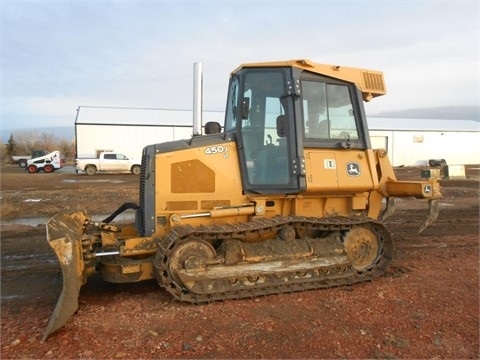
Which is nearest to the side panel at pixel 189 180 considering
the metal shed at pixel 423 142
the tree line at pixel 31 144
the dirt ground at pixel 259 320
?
the dirt ground at pixel 259 320

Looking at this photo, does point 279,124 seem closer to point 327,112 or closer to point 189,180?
point 327,112

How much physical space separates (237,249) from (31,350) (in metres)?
2.62

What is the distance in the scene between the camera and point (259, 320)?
192 inches

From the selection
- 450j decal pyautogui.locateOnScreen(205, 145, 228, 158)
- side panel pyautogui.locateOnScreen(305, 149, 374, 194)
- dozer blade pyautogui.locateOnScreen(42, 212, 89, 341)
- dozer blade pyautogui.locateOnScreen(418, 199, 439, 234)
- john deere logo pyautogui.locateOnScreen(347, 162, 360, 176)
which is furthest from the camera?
dozer blade pyautogui.locateOnScreen(418, 199, 439, 234)

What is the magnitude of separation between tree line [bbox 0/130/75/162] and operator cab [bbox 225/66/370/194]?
6053 cm

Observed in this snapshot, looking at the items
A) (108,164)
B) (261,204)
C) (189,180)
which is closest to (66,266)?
(189,180)

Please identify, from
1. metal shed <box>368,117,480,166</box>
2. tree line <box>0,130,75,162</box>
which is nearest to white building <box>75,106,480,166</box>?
metal shed <box>368,117,480,166</box>

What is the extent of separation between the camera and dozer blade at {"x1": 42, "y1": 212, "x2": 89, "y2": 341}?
180 inches

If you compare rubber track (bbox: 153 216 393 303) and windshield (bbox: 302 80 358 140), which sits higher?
windshield (bbox: 302 80 358 140)

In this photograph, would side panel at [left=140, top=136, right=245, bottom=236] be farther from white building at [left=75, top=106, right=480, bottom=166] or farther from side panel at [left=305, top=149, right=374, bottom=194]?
white building at [left=75, top=106, right=480, bottom=166]

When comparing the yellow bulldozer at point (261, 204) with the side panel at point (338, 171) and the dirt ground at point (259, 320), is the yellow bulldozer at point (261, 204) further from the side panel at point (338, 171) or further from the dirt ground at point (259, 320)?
the dirt ground at point (259, 320)

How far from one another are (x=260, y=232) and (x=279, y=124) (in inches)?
61.4

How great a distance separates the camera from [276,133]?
605 cm

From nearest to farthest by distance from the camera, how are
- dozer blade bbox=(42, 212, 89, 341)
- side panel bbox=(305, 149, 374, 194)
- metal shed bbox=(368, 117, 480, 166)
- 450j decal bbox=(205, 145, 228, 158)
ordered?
dozer blade bbox=(42, 212, 89, 341), 450j decal bbox=(205, 145, 228, 158), side panel bbox=(305, 149, 374, 194), metal shed bbox=(368, 117, 480, 166)
